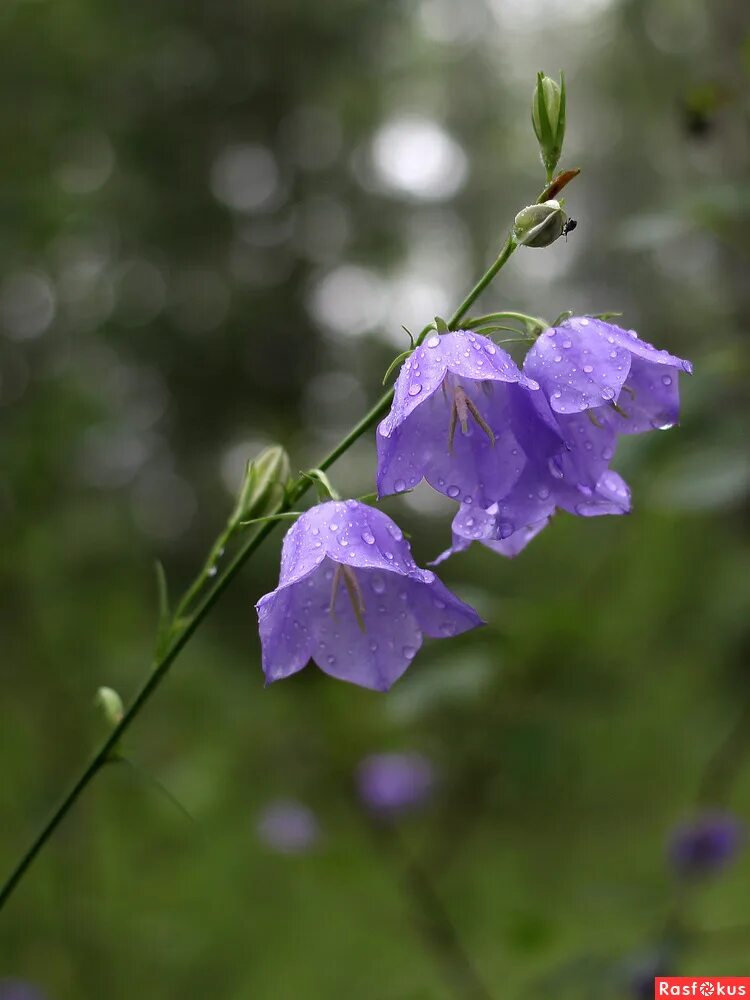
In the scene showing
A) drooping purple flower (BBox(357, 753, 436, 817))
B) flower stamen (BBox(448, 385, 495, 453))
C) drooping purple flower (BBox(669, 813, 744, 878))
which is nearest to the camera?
flower stamen (BBox(448, 385, 495, 453))

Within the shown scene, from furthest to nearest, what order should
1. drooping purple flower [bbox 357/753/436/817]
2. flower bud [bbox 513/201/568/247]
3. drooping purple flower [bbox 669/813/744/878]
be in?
1. drooping purple flower [bbox 357/753/436/817]
2. drooping purple flower [bbox 669/813/744/878]
3. flower bud [bbox 513/201/568/247]

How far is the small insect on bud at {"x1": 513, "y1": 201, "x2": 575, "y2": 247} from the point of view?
3.80 ft

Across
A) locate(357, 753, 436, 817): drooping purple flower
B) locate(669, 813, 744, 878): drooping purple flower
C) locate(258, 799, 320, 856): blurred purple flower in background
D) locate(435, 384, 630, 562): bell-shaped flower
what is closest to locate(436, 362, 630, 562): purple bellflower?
locate(435, 384, 630, 562): bell-shaped flower

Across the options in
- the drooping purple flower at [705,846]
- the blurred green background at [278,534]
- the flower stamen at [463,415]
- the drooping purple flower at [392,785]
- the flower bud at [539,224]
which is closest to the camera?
the flower bud at [539,224]

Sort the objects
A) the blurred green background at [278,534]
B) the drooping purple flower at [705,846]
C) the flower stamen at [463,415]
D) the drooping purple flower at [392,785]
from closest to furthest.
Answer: the flower stamen at [463,415] → the blurred green background at [278,534] → the drooping purple flower at [705,846] → the drooping purple flower at [392,785]

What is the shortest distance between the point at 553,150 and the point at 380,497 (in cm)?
51

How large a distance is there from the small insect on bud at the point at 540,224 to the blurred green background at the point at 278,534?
2.59 ft

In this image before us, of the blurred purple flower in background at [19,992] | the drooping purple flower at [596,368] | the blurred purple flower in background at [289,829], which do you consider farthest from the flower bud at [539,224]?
the blurred purple flower in background at [19,992]

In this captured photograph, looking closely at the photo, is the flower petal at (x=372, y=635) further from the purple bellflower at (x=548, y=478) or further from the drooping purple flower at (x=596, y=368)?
the drooping purple flower at (x=596, y=368)

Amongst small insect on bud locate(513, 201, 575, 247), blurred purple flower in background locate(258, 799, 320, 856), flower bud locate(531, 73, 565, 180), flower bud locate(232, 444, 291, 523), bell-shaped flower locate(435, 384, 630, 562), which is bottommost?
blurred purple flower in background locate(258, 799, 320, 856)

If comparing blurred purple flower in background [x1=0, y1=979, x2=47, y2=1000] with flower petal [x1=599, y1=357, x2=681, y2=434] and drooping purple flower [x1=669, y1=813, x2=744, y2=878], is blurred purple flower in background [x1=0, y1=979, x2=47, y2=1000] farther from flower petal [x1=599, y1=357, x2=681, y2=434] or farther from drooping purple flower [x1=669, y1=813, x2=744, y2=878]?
flower petal [x1=599, y1=357, x2=681, y2=434]

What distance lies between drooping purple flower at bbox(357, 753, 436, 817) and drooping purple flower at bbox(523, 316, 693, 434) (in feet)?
7.88

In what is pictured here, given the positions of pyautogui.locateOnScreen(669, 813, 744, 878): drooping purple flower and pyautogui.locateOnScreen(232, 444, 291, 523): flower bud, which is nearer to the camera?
pyautogui.locateOnScreen(232, 444, 291, 523): flower bud

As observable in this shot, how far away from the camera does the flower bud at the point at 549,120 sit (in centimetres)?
122
